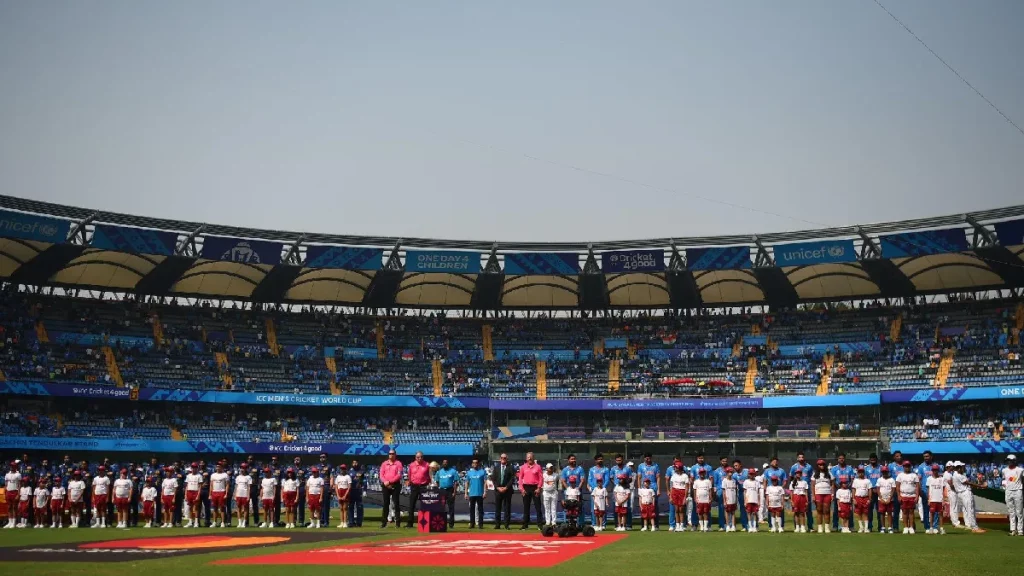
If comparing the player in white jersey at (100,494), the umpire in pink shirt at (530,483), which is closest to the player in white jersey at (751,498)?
the umpire in pink shirt at (530,483)

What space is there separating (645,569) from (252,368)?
45.5 m

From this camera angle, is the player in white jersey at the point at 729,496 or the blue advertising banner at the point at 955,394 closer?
the player in white jersey at the point at 729,496

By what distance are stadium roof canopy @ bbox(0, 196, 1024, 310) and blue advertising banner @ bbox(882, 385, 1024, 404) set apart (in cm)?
677

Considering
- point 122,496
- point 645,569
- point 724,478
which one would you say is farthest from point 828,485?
point 122,496

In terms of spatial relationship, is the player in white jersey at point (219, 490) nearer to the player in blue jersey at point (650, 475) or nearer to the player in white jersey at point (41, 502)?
the player in white jersey at point (41, 502)

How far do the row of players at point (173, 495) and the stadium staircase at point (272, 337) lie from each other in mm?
29479

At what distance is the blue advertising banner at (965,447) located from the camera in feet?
148

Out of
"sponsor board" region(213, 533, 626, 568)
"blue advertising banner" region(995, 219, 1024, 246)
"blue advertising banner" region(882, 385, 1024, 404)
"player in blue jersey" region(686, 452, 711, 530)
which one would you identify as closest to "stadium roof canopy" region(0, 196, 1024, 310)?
"blue advertising banner" region(995, 219, 1024, 246)

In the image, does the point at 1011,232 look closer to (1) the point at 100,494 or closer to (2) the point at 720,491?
(2) the point at 720,491

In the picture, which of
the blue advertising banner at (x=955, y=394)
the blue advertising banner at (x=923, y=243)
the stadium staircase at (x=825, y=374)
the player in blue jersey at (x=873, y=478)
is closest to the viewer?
the player in blue jersey at (x=873, y=478)

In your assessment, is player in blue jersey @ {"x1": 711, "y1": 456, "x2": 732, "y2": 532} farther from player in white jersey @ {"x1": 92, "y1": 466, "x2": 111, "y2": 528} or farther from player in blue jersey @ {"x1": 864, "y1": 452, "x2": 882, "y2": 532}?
player in white jersey @ {"x1": 92, "y1": 466, "x2": 111, "y2": 528}

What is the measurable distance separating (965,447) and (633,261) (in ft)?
60.3

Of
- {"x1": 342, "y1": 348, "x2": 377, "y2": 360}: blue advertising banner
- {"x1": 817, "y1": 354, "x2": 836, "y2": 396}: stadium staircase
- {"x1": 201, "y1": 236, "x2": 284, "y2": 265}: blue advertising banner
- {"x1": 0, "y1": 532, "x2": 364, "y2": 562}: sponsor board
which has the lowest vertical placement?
{"x1": 0, "y1": 532, "x2": 364, "y2": 562}: sponsor board

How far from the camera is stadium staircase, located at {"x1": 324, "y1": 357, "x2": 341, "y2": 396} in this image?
5487 centimetres
